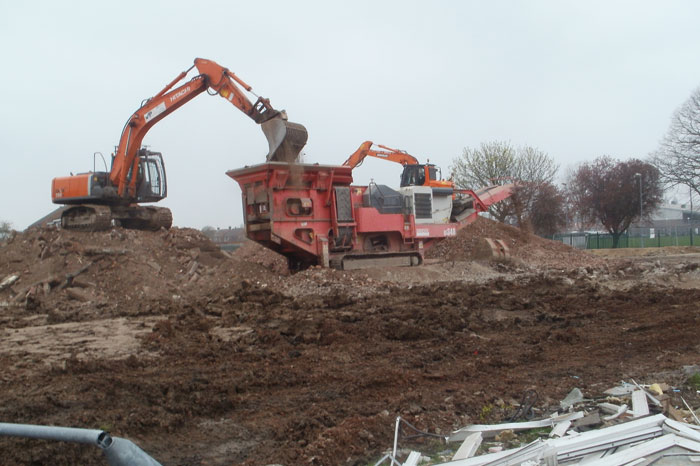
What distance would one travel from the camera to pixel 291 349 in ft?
26.0

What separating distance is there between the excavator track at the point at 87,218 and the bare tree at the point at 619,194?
122ft

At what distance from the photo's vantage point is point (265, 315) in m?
10.9

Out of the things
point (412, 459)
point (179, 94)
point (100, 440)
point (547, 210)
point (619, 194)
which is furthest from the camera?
point (619, 194)

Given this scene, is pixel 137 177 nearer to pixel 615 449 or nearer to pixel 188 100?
pixel 188 100

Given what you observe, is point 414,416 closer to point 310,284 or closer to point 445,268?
point 310,284

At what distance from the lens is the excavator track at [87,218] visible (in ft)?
59.5

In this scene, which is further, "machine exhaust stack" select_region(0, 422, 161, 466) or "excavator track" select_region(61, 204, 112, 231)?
"excavator track" select_region(61, 204, 112, 231)

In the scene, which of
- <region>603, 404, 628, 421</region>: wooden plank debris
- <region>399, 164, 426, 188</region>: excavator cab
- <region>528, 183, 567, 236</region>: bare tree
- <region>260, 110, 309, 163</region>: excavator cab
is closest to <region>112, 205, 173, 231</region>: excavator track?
<region>260, 110, 309, 163</region>: excavator cab

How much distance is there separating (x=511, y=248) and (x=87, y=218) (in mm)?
14361

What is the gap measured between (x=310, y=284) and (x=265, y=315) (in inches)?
137

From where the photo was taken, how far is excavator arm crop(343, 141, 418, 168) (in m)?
25.0

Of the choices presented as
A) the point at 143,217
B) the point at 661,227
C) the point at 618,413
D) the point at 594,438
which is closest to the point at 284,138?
the point at 143,217

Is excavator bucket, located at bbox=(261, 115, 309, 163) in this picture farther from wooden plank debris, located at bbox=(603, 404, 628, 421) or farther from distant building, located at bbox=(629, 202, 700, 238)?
distant building, located at bbox=(629, 202, 700, 238)

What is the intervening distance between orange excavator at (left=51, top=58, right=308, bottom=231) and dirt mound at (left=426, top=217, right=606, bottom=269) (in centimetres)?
882
